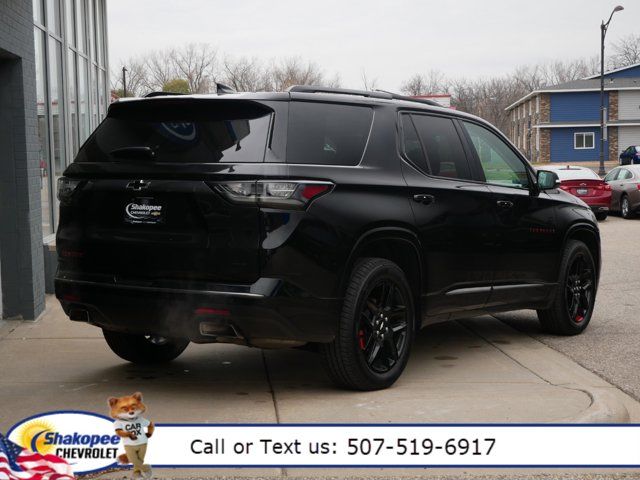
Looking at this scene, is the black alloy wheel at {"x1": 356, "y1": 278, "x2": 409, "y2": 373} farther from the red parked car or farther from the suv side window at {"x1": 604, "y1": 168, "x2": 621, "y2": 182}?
the suv side window at {"x1": 604, "y1": 168, "x2": 621, "y2": 182}

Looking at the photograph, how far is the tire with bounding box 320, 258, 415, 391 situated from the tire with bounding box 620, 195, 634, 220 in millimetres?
19510

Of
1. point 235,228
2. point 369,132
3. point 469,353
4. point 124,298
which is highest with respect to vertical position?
point 369,132

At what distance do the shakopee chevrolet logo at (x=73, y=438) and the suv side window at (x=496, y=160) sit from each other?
3829mm

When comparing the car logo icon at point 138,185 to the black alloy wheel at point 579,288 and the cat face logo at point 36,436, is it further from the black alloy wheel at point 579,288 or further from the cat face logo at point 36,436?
the black alloy wheel at point 579,288

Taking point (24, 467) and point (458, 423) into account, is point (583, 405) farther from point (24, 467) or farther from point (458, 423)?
Answer: point (24, 467)

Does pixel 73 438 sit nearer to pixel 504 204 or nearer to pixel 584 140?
pixel 504 204

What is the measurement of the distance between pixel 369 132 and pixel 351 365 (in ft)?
5.20

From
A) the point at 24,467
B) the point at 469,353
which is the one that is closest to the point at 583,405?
the point at 469,353

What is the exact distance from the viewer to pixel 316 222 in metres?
5.68

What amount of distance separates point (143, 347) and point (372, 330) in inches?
74.2

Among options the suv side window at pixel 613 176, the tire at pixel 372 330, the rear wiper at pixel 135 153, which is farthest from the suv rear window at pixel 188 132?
the suv side window at pixel 613 176

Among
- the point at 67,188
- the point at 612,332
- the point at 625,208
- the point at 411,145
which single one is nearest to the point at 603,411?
the point at 411,145

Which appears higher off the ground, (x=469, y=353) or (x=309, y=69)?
(x=309, y=69)

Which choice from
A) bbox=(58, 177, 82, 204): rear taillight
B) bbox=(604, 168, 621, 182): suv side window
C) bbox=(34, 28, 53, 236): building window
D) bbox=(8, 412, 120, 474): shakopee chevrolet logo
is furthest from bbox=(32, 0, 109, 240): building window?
bbox=(604, 168, 621, 182): suv side window
